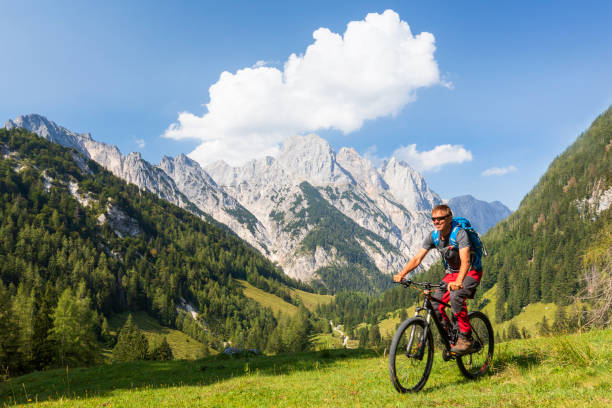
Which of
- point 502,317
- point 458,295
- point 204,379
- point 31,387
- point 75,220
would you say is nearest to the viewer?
point 458,295

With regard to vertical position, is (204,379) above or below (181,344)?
above

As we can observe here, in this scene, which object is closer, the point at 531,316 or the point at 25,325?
the point at 25,325

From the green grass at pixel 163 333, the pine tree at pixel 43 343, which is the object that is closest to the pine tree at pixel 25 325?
the pine tree at pixel 43 343

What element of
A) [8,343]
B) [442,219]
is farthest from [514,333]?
[8,343]

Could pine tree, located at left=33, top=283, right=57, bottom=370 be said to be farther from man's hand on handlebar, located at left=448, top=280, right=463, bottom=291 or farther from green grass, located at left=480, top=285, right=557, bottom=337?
green grass, located at left=480, top=285, right=557, bottom=337

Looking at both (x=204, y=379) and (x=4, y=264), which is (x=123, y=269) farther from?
(x=204, y=379)

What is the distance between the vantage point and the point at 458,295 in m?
8.87

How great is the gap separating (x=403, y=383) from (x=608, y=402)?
4252 millimetres

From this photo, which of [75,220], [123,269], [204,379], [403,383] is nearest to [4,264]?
[123,269]

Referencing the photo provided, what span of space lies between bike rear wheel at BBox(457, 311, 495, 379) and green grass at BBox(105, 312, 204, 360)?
427ft

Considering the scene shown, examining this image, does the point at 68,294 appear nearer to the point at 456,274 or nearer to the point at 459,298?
the point at 456,274

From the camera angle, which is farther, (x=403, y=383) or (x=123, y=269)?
(x=123, y=269)

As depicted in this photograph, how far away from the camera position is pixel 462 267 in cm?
854

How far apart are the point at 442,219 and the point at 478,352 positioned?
4.51 m
